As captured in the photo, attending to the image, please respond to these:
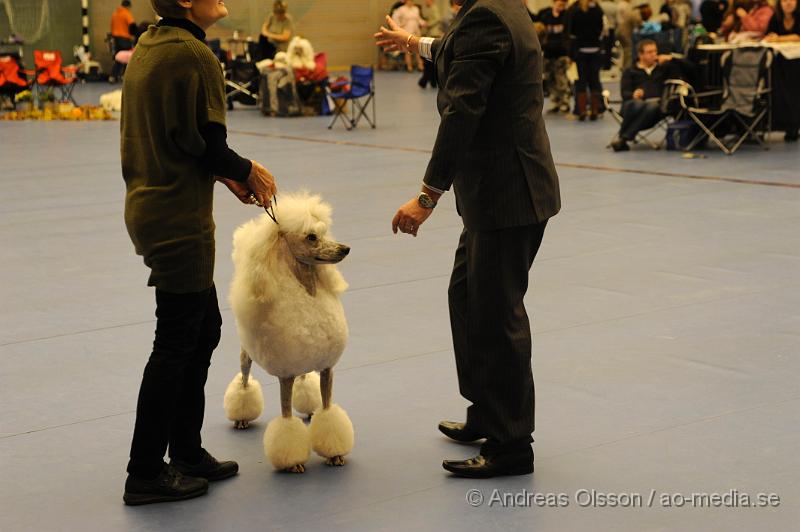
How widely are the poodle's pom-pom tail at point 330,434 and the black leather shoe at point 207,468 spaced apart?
1.01 ft

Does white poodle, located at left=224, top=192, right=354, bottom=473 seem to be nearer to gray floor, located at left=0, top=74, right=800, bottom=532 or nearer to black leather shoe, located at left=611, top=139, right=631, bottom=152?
gray floor, located at left=0, top=74, right=800, bottom=532

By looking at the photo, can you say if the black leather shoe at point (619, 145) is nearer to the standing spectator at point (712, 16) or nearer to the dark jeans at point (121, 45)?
the standing spectator at point (712, 16)

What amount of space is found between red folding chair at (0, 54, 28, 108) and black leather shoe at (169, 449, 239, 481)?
16.5 m

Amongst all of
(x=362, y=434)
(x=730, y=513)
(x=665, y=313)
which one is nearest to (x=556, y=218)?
(x=665, y=313)

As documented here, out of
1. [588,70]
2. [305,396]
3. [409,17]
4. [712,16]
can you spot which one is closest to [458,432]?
[305,396]

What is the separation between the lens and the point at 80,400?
14.7ft

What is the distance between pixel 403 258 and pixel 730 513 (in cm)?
408

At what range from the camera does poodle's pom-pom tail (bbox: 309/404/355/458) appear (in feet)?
12.3

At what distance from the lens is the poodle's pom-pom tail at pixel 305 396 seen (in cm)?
414

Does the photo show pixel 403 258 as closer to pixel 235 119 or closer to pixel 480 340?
pixel 480 340

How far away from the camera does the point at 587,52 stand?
15.7 meters

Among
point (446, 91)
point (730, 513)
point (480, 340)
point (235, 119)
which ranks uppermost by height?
point (446, 91)

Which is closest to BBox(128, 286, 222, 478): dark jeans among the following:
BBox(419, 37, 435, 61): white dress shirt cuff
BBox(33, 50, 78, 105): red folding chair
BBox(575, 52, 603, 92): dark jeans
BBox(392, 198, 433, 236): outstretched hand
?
BBox(392, 198, 433, 236): outstretched hand

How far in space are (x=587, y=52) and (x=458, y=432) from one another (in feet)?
41.1
